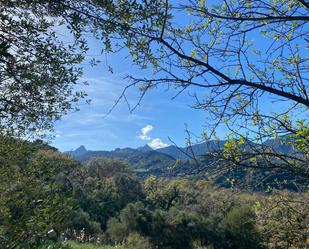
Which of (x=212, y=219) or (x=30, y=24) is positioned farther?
(x=212, y=219)

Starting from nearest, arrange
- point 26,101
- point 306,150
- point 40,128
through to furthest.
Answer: point 306,150, point 26,101, point 40,128

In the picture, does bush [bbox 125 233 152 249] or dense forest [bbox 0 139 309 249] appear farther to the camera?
bush [bbox 125 233 152 249]

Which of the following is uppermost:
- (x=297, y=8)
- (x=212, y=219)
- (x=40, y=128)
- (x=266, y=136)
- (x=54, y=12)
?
(x=54, y=12)

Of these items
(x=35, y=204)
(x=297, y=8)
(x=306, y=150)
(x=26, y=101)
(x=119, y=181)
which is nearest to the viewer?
(x=35, y=204)

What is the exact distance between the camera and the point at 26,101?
16.1 feet

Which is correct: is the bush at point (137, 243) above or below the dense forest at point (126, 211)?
below

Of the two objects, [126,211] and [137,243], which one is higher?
[126,211]

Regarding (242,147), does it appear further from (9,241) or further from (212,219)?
(212,219)

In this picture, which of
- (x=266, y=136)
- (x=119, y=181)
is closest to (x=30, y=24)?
(x=266, y=136)

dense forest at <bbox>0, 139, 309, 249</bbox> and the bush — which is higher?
dense forest at <bbox>0, 139, 309, 249</bbox>

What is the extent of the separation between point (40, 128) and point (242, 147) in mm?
3157

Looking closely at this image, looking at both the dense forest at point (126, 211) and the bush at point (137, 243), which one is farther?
the bush at point (137, 243)

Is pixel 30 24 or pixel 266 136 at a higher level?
pixel 30 24

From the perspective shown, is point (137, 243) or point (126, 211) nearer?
point (137, 243)
